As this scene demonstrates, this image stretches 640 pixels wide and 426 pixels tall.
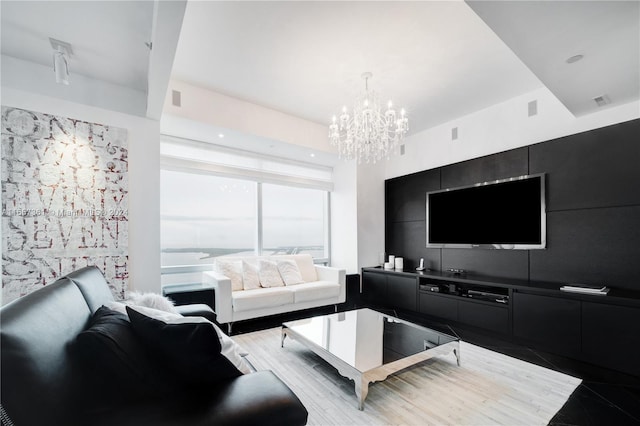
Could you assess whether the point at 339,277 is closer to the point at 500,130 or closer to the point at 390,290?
the point at 390,290

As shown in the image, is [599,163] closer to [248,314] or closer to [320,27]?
[320,27]

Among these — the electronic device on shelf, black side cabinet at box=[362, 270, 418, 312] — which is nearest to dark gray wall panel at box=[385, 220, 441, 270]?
black side cabinet at box=[362, 270, 418, 312]

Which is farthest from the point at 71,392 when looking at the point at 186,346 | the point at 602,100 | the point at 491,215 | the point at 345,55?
the point at 602,100

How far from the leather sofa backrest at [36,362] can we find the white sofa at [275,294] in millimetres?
2307

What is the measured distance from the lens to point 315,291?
4.04 m

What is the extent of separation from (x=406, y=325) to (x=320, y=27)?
113 inches

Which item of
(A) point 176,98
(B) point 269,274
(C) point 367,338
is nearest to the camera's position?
(C) point 367,338

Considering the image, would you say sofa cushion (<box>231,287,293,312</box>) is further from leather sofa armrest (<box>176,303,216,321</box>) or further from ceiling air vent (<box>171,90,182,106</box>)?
ceiling air vent (<box>171,90,182,106</box>)

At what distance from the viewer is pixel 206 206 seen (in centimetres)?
434

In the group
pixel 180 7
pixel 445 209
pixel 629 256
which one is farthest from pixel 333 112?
pixel 629 256

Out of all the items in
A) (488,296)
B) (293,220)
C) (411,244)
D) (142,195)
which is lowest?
(488,296)

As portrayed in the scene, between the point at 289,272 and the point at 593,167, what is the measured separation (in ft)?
12.5

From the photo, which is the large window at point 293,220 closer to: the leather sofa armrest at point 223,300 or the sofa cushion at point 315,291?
the sofa cushion at point 315,291

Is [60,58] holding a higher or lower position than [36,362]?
higher
